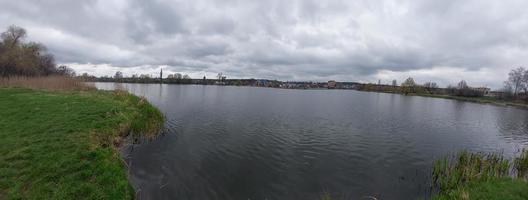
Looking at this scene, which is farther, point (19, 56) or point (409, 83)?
point (409, 83)

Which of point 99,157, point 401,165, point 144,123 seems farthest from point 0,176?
point 401,165

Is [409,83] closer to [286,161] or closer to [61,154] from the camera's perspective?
[286,161]

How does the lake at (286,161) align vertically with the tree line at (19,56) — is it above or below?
below

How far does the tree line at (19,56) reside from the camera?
41.6m

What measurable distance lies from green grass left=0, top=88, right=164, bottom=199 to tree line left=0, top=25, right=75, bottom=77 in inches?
1396

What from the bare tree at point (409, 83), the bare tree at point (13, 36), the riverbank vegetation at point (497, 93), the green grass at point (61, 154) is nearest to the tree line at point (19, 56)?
the bare tree at point (13, 36)

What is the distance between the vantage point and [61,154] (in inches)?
289

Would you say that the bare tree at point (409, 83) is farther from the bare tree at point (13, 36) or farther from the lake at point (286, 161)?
the bare tree at point (13, 36)

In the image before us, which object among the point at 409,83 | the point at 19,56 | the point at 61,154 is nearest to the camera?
the point at 61,154

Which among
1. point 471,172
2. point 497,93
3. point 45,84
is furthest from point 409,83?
point 45,84

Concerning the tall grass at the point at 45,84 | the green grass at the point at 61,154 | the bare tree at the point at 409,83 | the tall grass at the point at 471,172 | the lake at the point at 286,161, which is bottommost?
the lake at the point at 286,161

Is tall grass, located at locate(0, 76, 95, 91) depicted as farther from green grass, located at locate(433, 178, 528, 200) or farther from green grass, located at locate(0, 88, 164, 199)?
green grass, located at locate(433, 178, 528, 200)

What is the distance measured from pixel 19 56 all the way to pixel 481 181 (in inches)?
2570

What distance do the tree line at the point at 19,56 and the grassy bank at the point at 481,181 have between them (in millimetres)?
49484
